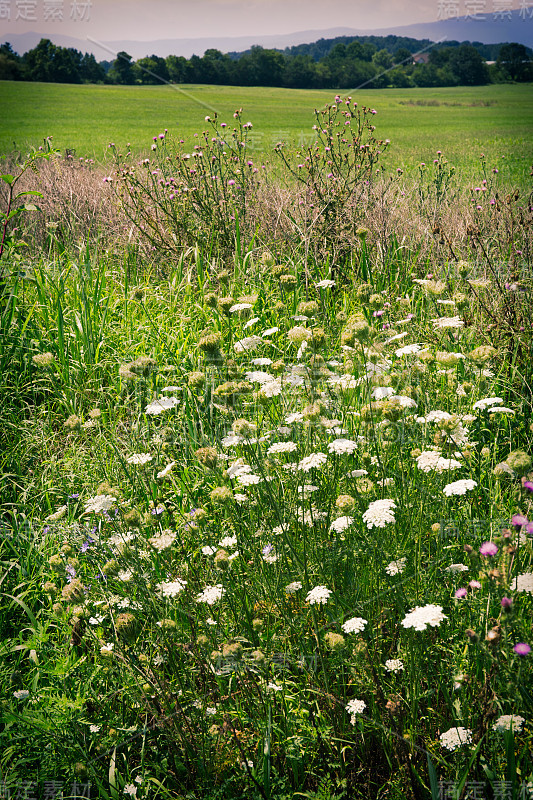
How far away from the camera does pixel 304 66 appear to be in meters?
6.49

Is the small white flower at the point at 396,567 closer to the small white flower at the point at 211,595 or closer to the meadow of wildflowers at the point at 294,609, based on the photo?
the meadow of wildflowers at the point at 294,609

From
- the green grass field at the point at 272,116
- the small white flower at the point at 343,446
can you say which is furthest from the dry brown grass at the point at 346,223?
the small white flower at the point at 343,446

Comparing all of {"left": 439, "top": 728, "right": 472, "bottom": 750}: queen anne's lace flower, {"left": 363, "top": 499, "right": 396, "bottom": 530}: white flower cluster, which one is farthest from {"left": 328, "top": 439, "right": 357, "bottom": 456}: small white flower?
{"left": 439, "top": 728, "right": 472, "bottom": 750}: queen anne's lace flower

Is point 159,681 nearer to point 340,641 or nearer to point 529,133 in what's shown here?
point 340,641

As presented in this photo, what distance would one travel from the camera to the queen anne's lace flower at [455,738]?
149 centimetres

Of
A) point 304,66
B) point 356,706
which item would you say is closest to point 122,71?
point 304,66

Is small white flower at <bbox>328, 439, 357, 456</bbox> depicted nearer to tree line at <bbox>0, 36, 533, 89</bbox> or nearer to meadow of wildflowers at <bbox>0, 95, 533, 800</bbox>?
meadow of wildflowers at <bbox>0, 95, 533, 800</bbox>

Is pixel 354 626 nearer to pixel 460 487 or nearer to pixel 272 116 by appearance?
pixel 460 487

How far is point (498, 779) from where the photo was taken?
4.90 ft

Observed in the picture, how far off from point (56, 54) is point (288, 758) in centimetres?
704

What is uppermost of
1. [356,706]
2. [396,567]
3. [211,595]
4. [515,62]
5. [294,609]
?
[515,62]

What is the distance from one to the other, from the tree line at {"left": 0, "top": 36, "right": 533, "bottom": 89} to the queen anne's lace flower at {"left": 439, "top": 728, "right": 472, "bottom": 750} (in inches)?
224

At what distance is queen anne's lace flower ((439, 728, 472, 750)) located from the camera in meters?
1.49

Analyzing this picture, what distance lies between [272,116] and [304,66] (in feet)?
2.33
